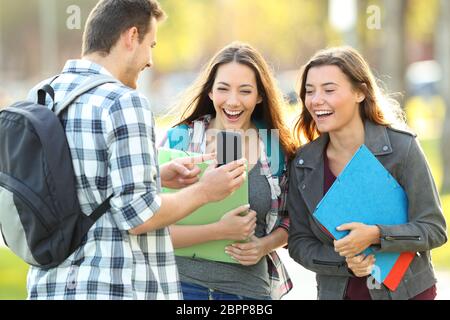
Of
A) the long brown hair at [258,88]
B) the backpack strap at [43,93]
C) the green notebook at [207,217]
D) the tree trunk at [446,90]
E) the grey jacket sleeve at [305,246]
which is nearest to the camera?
the backpack strap at [43,93]

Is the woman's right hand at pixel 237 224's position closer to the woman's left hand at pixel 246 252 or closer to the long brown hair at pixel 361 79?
the woman's left hand at pixel 246 252

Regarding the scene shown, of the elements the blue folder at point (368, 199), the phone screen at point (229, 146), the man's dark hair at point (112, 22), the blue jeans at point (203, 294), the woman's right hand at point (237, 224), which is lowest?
the blue jeans at point (203, 294)

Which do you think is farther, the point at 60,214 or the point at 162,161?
the point at 162,161

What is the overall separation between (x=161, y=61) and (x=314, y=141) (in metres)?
43.5

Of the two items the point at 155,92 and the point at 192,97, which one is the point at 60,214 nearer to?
the point at 192,97

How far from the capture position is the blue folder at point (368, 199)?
356 centimetres

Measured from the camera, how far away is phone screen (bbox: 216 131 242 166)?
3.48 metres

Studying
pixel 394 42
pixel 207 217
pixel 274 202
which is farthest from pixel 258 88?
pixel 394 42

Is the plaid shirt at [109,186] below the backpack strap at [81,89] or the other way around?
below

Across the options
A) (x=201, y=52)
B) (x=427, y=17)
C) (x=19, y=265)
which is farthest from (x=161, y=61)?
(x=19, y=265)

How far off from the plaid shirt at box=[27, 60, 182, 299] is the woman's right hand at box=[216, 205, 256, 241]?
80 cm

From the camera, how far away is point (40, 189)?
2.89m

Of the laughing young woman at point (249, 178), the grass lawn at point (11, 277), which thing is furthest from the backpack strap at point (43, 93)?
the grass lawn at point (11, 277)

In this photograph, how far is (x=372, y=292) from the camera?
3598 millimetres
